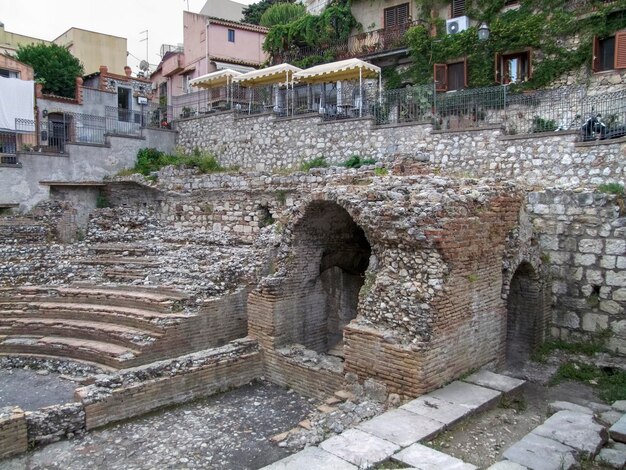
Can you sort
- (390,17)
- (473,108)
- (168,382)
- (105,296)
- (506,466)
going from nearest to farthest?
(506,466) → (168,382) → (105,296) → (473,108) → (390,17)

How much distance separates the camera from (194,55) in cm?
2862

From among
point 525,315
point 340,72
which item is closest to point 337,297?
point 525,315

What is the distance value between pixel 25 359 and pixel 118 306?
1.97 m

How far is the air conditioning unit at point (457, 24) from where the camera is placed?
19.3m

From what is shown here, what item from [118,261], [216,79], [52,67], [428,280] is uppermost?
[52,67]

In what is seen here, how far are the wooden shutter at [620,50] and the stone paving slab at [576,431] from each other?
12.8 meters

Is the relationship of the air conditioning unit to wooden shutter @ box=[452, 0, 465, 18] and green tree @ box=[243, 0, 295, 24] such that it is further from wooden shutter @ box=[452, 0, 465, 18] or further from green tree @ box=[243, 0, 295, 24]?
green tree @ box=[243, 0, 295, 24]

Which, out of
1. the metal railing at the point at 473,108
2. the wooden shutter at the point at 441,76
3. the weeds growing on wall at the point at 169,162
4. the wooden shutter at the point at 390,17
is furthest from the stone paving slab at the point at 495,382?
the wooden shutter at the point at 390,17

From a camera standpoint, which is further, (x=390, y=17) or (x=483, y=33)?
(x=390, y=17)

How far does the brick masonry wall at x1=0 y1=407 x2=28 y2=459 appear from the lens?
7039mm

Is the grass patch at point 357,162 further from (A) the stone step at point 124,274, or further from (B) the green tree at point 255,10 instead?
(B) the green tree at point 255,10

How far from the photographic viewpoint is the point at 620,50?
16.1 meters

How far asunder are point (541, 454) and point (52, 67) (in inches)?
1130

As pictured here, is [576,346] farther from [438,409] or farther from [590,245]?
[438,409]
